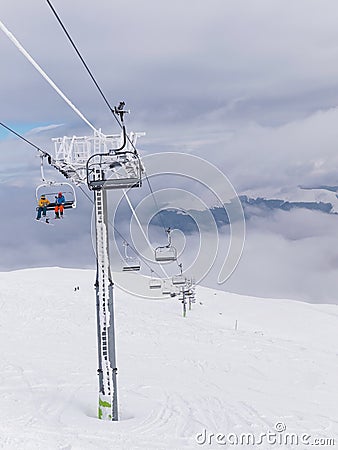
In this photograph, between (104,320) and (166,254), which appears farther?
(166,254)

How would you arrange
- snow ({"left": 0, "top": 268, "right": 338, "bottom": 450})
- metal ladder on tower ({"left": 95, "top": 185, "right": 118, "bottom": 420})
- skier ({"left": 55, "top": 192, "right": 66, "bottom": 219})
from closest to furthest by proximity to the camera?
snow ({"left": 0, "top": 268, "right": 338, "bottom": 450}) → metal ladder on tower ({"left": 95, "top": 185, "right": 118, "bottom": 420}) → skier ({"left": 55, "top": 192, "right": 66, "bottom": 219})

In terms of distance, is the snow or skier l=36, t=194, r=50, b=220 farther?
skier l=36, t=194, r=50, b=220

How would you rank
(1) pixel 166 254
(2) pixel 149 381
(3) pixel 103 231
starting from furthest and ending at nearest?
1. (1) pixel 166 254
2. (2) pixel 149 381
3. (3) pixel 103 231

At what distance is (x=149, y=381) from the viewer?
2114cm

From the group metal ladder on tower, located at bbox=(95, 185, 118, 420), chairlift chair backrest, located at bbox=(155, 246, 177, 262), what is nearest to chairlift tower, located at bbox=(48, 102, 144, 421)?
metal ladder on tower, located at bbox=(95, 185, 118, 420)

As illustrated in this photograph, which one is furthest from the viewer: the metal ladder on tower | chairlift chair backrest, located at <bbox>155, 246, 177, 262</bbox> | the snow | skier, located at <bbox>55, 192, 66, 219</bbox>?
chairlift chair backrest, located at <bbox>155, 246, 177, 262</bbox>

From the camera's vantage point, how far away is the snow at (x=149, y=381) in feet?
46.7

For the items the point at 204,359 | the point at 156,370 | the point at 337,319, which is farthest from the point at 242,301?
the point at 156,370

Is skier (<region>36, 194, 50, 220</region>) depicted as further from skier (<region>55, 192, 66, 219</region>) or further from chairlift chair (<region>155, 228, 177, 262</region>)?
chairlift chair (<region>155, 228, 177, 262</region>)

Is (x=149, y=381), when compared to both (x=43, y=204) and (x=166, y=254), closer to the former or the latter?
(x=43, y=204)

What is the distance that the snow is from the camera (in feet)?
46.7

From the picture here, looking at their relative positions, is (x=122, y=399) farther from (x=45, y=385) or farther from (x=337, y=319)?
(x=337, y=319)

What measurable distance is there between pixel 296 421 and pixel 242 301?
61.5 metres

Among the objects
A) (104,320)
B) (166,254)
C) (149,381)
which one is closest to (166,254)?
(166,254)
